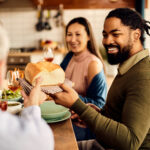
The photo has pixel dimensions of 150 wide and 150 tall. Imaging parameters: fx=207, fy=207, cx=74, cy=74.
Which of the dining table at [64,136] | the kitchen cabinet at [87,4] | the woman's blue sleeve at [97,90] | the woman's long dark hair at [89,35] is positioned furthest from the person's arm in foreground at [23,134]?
the kitchen cabinet at [87,4]

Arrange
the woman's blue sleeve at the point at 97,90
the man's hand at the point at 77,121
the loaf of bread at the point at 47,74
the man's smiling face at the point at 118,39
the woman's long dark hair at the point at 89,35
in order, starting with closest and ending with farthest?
the man's smiling face at the point at 118,39 < the man's hand at the point at 77,121 < the loaf of bread at the point at 47,74 < the woman's blue sleeve at the point at 97,90 < the woman's long dark hair at the point at 89,35

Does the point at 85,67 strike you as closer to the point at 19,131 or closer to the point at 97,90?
the point at 97,90

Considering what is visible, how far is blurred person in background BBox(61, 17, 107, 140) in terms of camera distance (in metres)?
1.74

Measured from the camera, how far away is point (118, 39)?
1155 millimetres

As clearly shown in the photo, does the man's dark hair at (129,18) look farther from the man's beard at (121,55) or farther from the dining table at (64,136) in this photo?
the dining table at (64,136)

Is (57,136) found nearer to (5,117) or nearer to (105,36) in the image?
(5,117)

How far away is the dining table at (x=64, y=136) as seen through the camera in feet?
2.82

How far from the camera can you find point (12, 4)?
4824 millimetres

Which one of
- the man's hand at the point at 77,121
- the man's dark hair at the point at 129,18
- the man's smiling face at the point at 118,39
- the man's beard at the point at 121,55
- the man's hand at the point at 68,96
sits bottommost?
the man's hand at the point at 77,121

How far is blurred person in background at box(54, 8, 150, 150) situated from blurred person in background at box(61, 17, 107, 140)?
418mm

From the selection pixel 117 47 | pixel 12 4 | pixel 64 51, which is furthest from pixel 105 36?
pixel 12 4

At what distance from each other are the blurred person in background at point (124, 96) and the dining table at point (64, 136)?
0.33 feet

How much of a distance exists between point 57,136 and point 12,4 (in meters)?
4.54

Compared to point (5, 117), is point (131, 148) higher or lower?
lower
